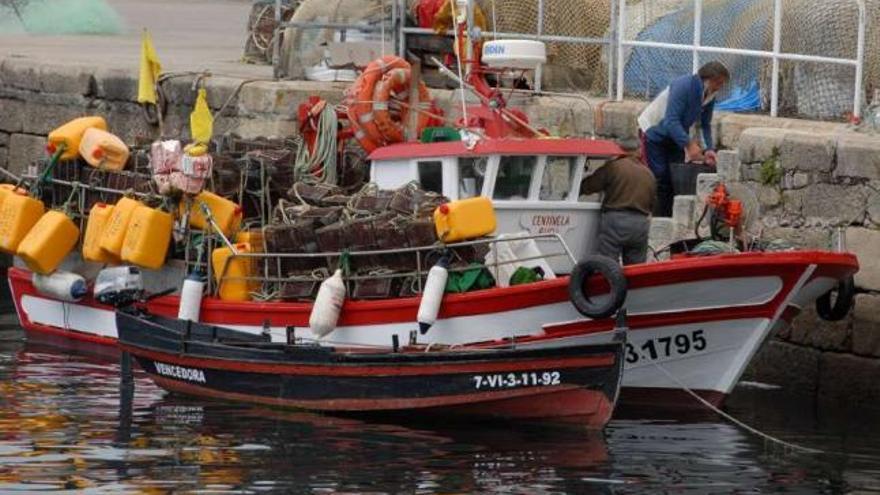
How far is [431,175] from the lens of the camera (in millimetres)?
16375

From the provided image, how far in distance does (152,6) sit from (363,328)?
17.5m

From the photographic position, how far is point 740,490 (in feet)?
44.7

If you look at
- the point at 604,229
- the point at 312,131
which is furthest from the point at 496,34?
the point at 604,229

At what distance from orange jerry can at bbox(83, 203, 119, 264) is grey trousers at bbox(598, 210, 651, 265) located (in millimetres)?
3565

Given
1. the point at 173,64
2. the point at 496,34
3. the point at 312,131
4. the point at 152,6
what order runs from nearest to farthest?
the point at 312,131
the point at 496,34
the point at 173,64
the point at 152,6

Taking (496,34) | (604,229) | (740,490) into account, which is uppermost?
(496,34)

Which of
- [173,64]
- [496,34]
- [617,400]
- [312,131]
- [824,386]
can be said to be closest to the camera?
[617,400]

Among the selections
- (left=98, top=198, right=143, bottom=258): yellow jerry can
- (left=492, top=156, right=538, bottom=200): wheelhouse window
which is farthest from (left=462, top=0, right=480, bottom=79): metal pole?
(left=98, top=198, right=143, bottom=258): yellow jerry can

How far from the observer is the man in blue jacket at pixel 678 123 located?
1700cm

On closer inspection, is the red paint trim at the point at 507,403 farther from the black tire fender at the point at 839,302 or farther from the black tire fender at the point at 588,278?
the black tire fender at the point at 839,302

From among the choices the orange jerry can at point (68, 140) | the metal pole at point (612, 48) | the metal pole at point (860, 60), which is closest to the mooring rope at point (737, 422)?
the metal pole at point (860, 60)

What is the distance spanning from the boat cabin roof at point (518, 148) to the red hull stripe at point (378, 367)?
1613 mm

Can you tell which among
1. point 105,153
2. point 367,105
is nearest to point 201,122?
point 105,153

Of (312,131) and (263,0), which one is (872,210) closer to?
(312,131)
